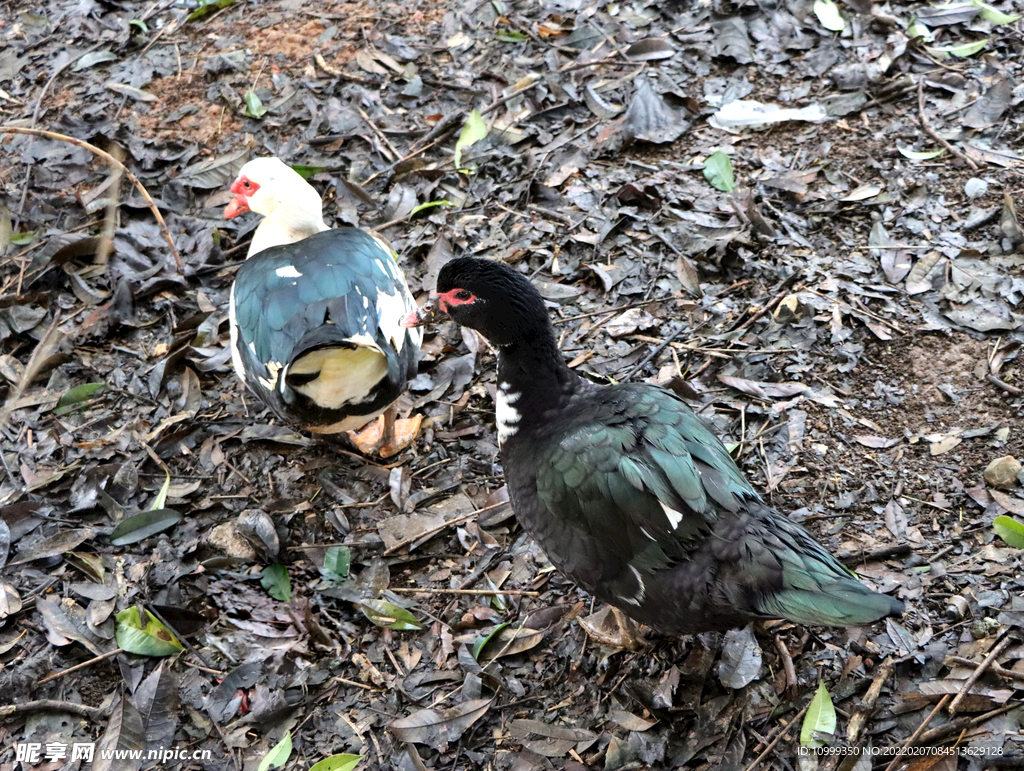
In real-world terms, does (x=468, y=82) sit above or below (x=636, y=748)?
above

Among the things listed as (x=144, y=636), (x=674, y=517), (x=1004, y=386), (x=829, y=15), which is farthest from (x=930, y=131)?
(x=144, y=636)

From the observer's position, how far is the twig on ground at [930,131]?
15.2 feet

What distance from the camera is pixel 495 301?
3.22 m

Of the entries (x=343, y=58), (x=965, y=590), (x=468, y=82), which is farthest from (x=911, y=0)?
(x=965, y=590)

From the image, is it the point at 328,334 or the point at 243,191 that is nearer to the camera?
the point at 328,334

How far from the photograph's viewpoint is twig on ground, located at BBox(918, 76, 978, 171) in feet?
15.2

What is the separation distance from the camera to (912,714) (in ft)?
9.07

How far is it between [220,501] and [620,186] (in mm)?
2695

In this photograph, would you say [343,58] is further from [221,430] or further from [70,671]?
[70,671]

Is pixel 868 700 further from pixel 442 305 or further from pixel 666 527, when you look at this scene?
pixel 442 305

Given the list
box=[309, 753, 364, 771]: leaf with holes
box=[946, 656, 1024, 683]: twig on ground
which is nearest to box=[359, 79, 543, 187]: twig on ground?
box=[309, 753, 364, 771]: leaf with holes

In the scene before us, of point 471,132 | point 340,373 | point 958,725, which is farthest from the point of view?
point 471,132

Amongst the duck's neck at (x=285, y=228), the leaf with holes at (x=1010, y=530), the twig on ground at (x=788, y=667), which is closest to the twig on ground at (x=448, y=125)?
the duck's neck at (x=285, y=228)

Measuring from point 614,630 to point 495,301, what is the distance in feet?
4.21
